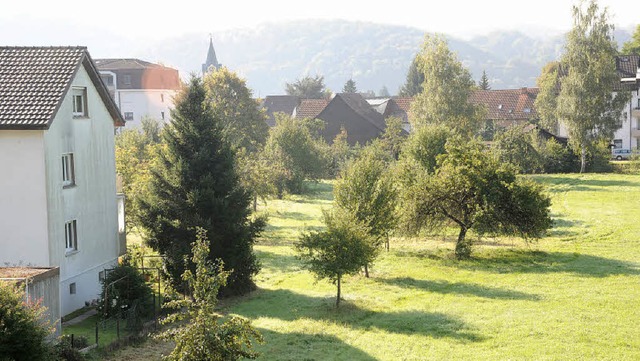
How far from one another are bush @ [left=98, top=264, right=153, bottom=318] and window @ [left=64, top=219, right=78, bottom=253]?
1564 mm

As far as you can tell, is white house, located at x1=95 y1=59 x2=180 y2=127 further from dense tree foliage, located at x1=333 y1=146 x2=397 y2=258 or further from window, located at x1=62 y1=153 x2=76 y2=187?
window, located at x1=62 y1=153 x2=76 y2=187

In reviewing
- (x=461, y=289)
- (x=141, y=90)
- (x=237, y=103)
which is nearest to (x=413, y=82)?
(x=141, y=90)

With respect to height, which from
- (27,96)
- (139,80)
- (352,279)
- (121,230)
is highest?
(139,80)

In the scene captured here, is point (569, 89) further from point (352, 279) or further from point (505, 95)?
point (352, 279)

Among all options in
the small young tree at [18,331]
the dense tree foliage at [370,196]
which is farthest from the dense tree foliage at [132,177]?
the small young tree at [18,331]

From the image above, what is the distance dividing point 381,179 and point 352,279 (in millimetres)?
5447

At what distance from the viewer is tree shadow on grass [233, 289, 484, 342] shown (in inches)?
874

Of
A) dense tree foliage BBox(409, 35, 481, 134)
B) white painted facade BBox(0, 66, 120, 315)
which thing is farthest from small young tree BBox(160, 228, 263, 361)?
dense tree foliage BBox(409, 35, 481, 134)

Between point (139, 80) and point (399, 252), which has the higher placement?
point (139, 80)

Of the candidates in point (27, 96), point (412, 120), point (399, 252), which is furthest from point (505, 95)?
point (27, 96)

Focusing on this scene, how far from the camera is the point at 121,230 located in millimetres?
29047

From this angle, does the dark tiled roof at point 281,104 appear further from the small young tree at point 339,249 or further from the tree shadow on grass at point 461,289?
the small young tree at point 339,249

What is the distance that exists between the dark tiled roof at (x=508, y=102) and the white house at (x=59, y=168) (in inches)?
2777

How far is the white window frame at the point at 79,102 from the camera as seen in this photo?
1010 inches
